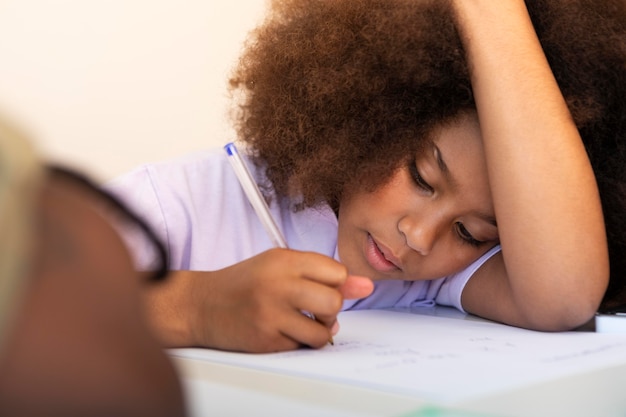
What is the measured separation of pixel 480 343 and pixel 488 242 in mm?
275

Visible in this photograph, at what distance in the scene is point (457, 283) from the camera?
2.99ft

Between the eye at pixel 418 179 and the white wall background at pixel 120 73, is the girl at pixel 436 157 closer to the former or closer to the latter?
the eye at pixel 418 179

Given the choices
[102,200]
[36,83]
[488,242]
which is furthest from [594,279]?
[36,83]

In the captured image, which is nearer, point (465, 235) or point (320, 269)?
point (320, 269)

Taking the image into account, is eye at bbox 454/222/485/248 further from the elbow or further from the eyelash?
the elbow

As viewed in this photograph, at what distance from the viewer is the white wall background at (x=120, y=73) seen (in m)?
1.17

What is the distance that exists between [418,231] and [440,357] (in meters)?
0.25

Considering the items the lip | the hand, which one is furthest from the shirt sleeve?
the hand

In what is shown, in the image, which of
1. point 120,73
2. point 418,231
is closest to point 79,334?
point 418,231

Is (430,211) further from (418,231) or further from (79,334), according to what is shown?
(79,334)

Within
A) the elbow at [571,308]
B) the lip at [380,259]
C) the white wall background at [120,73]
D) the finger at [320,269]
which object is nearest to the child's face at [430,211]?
the lip at [380,259]

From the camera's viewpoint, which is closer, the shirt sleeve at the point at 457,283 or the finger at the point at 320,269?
the finger at the point at 320,269

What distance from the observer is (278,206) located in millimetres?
901

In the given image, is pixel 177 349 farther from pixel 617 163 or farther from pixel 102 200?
pixel 617 163
